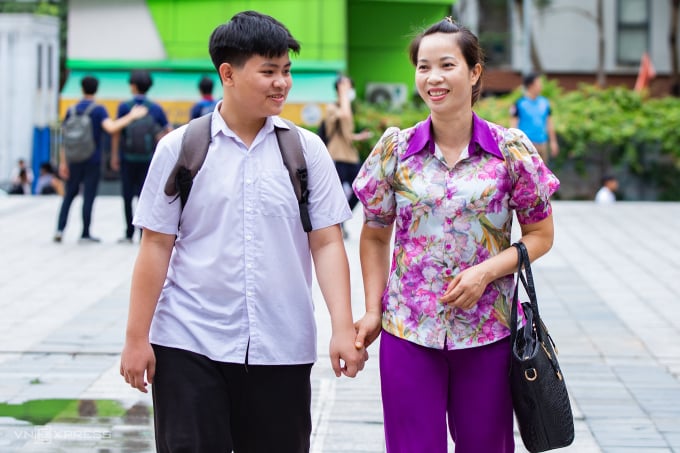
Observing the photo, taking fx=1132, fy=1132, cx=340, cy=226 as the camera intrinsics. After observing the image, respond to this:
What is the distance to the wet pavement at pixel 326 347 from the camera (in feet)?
17.2

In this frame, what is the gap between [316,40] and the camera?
21.5 m

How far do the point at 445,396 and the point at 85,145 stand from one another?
851 cm

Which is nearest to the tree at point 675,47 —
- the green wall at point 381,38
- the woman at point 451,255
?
the green wall at point 381,38

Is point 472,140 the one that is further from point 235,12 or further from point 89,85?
point 235,12

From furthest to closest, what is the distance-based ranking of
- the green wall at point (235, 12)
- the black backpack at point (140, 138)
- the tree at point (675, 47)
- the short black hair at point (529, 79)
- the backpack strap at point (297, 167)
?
1. the tree at point (675, 47)
2. the green wall at point (235, 12)
3. the short black hair at point (529, 79)
4. the black backpack at point (140, 138)
5. the backpack strap at point (297, 167)

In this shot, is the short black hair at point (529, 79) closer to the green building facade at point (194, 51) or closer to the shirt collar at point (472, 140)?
the green building facade at point (194, 51)

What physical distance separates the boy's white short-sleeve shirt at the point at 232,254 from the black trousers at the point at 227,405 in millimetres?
49

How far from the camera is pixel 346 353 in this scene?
11.1 feet

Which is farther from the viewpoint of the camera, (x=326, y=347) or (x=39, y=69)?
(x=39, y=69)

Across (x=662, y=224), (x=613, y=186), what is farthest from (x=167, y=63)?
(x=662, y=224)

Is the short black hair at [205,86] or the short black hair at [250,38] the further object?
the short black hair at [205,86]

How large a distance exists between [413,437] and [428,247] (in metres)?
0.56

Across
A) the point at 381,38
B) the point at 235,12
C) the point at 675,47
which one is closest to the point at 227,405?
the point at 235,12
